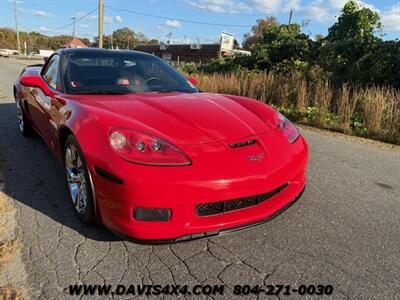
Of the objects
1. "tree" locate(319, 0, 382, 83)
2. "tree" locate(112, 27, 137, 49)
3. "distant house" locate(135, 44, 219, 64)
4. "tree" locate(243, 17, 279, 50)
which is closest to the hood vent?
"tree" locate(319, 0, 382, 83)

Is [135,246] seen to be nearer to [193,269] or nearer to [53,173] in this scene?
[193,269]

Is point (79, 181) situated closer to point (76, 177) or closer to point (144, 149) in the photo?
point (76, 177)

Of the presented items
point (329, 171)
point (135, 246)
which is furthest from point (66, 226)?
point (329, 171)

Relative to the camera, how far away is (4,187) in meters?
3.55

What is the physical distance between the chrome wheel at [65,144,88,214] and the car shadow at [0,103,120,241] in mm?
175

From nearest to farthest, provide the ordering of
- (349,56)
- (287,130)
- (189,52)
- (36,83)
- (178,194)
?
(178,194) < (287,130) < (36,83) < (349,56) < (189,52)

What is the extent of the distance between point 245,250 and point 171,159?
2.84 feet

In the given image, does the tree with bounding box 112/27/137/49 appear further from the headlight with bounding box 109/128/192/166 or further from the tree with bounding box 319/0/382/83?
the headlight with bounding box 109/128/192/166

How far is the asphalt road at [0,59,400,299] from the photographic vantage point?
2.26 m

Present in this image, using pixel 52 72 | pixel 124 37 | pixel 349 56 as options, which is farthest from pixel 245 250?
pixel 124 37

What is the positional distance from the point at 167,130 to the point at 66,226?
115 cm

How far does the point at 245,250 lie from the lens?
2568 mm

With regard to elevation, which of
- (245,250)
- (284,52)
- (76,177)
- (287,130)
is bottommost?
(245,250)

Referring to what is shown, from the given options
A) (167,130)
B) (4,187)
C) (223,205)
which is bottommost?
(4,187)
